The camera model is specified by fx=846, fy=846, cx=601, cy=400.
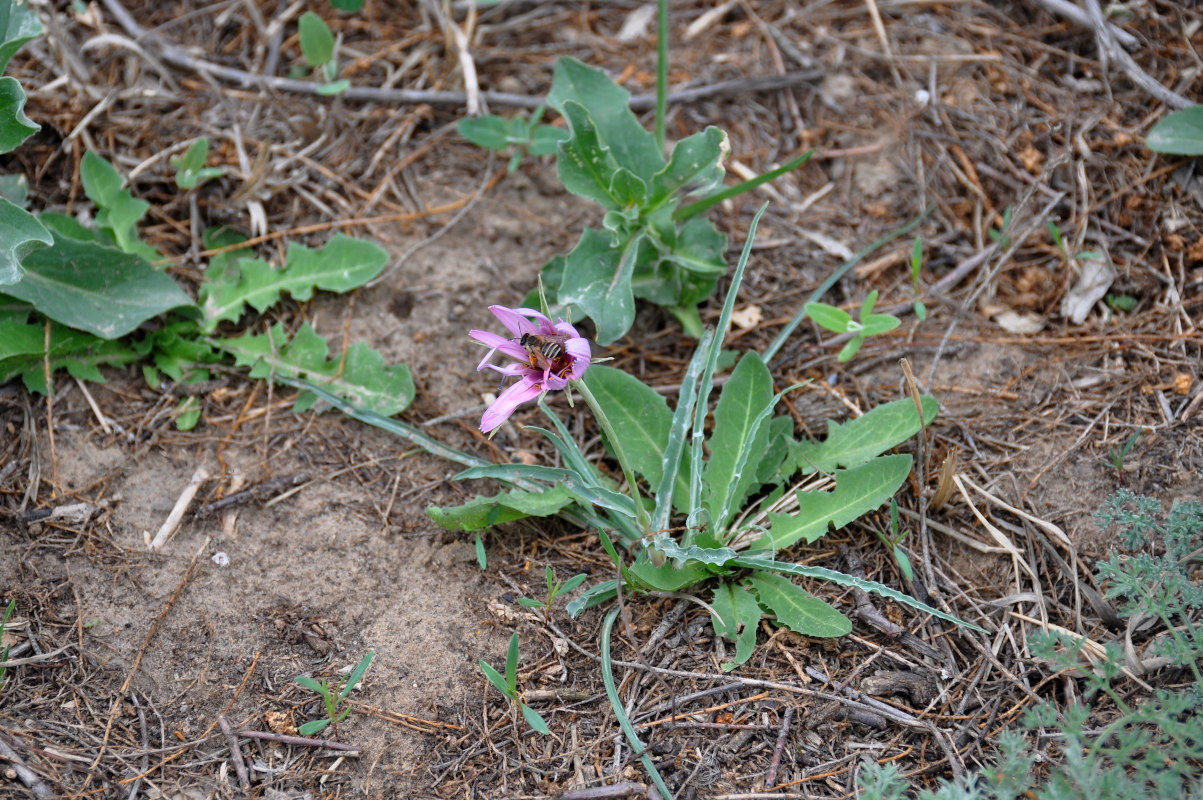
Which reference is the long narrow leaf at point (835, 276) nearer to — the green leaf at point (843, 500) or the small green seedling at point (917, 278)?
the small green seedling at point (917, 278)

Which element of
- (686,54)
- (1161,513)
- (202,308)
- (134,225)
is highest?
(686,54)

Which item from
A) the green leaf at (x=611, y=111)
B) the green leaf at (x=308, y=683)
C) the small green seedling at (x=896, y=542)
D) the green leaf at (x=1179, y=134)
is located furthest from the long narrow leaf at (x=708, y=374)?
the green leaf at (x=1179, y=134)

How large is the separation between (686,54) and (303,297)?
1.80 m

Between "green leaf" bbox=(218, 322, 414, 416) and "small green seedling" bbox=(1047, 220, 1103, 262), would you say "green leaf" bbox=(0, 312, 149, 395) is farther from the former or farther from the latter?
"small green seedling" bbox=(1047, 220, 1103, 262)

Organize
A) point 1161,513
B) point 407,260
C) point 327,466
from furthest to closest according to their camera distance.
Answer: point 407,260 < point 327,466 < point 1161,513

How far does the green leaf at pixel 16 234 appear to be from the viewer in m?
2.27

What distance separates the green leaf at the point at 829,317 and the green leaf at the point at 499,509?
921 millimetres

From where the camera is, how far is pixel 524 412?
2.66 meters

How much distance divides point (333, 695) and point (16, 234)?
1515 mm

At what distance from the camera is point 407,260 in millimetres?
2984

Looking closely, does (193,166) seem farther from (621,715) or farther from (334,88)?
(621,715)

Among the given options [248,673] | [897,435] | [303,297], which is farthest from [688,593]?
[303,297]

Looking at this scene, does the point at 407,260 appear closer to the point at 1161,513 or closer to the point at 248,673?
the point at 248,673

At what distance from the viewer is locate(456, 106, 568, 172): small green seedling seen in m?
2.96
